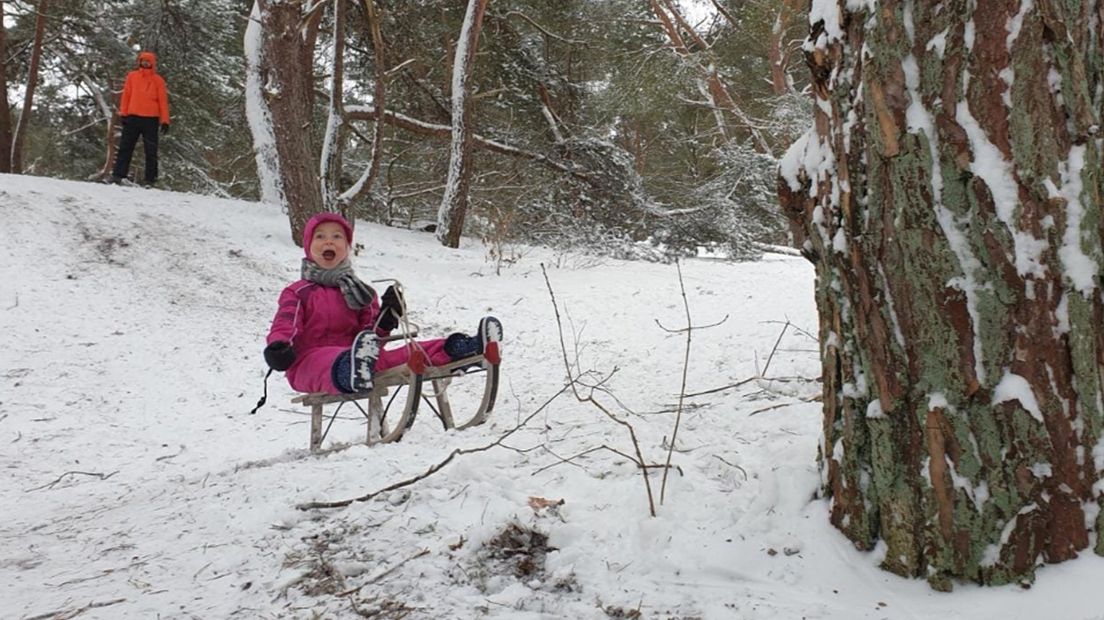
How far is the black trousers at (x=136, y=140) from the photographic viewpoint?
9000 mm

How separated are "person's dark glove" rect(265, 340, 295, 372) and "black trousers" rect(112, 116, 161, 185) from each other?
7121 millimetres

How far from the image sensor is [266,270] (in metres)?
7.88

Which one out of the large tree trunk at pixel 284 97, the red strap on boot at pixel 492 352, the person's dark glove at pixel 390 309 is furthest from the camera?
the large tree trunk at pixel 284 97

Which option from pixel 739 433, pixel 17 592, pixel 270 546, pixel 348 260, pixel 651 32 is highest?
pixel 651 32

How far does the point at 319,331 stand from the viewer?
12.7 feet

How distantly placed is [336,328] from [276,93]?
231 inches

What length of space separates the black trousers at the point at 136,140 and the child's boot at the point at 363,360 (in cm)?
738

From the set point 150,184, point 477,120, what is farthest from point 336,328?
point 477,120

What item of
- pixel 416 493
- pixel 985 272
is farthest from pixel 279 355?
pixel 985 272

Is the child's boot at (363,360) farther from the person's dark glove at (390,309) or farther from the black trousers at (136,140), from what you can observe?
the black trousers at (136,140)

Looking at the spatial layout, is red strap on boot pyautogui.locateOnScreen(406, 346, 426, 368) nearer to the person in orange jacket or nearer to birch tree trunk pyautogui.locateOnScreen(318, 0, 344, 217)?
birch tree trunk pyautogui.locateOnScreen(318, 0, 344, 217)

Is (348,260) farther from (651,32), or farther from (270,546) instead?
(651,32)

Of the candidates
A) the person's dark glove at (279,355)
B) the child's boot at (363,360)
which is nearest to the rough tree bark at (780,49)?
the child's boot at (363,360)

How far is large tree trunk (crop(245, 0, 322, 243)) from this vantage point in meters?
8.64
